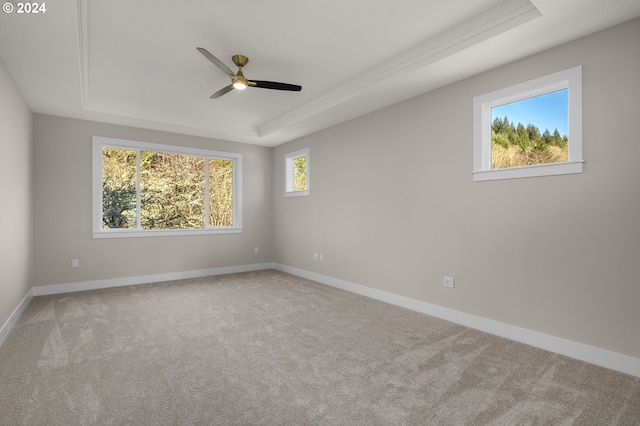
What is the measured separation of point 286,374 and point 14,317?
3.11 meters

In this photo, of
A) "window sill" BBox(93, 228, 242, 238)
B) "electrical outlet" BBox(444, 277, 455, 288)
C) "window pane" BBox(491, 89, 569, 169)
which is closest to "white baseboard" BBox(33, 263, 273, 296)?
"window sill" BBox(93, 228, 242, 238)

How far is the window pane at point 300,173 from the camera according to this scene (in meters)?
Answer: 5.98

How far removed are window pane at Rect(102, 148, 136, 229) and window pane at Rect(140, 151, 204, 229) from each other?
5.8 inches

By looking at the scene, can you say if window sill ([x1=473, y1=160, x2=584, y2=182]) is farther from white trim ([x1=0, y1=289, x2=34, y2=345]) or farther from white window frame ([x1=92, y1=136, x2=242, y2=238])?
white trim ([x1=0, y1=289, x2=34, y2=345])

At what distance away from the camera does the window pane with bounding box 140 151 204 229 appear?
5414 millimetres

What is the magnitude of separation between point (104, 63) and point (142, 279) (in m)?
3.31

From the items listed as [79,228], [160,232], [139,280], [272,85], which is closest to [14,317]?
[79,228]

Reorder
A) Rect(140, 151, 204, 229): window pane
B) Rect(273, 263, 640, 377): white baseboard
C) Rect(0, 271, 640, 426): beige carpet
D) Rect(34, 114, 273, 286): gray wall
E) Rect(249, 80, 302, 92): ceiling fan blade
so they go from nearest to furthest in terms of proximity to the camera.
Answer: Rect(0, 271, 640, 426): beige carpet < Rect(273, 263, 640, 377): white baseboard < Rect(249, 80, 302, 92): ceiling fan blade < Rect(34, 114, 273, 286): gray wall < Rect(140, 151, 204, 229): window pane

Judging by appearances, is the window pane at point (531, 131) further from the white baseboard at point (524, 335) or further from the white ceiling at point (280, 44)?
the white baseboard at point (524, 335)

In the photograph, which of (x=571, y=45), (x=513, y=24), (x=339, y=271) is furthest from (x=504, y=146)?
(x=339, y=271)

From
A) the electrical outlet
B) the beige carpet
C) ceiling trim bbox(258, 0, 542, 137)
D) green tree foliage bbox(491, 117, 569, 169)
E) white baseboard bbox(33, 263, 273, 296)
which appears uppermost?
ceiling trim bbox(258, 0, 542, 137)

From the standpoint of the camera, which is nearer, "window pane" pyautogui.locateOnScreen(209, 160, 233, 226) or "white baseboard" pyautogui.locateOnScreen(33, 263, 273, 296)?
"white baseboard" pyautogui.locateOnScreen(33, 263, 273, 296)

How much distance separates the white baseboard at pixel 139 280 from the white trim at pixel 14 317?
286 millimetres

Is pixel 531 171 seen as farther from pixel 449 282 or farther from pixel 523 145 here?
pixel 449 282
